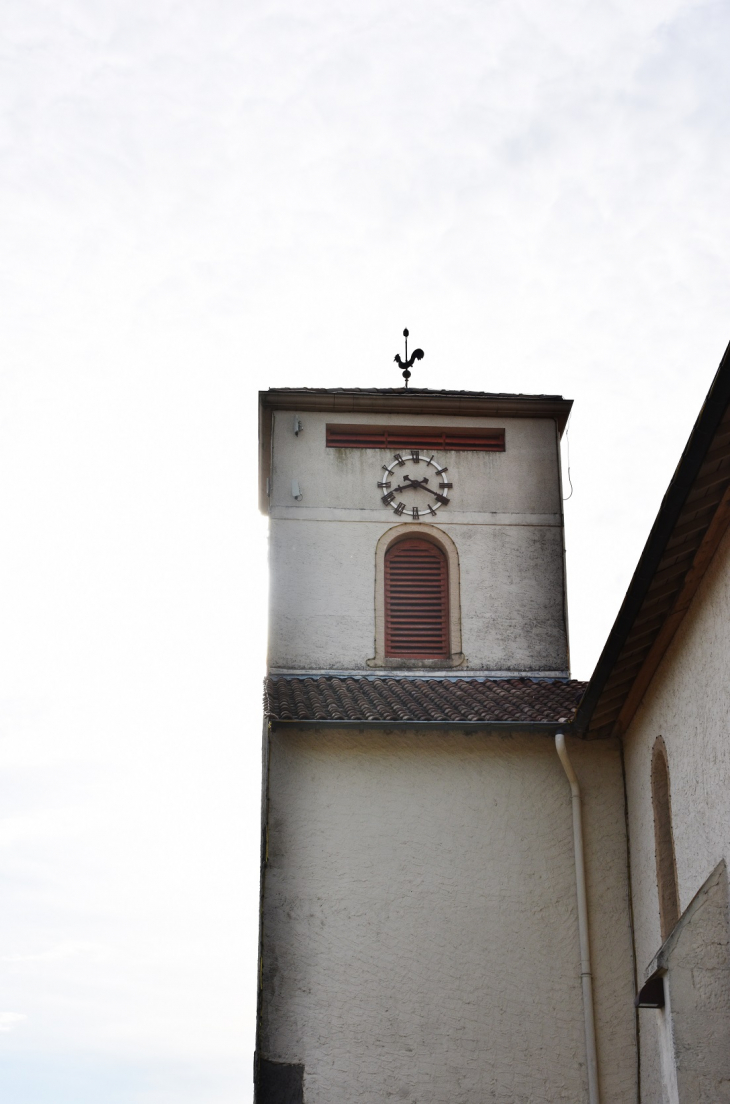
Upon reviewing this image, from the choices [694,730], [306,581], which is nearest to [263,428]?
[306,581]

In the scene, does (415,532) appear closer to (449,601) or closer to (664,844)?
(449,601)

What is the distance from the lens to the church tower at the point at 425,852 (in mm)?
14859

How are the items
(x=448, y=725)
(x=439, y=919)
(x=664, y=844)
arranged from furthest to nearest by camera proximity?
1. (x=448, y=725)
2. (x=439, y=919)
3. (x=664, y=844)

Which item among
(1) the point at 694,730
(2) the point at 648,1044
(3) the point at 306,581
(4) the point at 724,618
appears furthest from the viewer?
(3) the point at 306,581

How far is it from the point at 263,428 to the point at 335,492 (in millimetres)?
1689

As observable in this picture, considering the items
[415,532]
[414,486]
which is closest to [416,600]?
[415,532]

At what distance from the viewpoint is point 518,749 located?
16.5 meters

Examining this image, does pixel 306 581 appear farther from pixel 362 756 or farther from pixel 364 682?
pixel 362 756

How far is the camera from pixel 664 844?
1427 cm

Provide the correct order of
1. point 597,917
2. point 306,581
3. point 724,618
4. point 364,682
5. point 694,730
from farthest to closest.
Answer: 1. point 306,581
2. point 364,682
3. point 597,917
4. point 694,730
5. point 724,618

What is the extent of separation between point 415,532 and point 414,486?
795 mm

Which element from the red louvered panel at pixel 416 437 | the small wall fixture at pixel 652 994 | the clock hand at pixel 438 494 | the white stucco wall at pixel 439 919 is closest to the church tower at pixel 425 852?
the white stucco wall at pixel 439 919

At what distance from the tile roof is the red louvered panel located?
416 cm

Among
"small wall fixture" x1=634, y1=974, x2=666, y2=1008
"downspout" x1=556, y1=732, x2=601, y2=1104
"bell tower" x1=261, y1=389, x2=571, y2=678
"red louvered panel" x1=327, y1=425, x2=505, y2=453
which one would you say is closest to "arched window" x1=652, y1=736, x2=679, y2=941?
"downspout" x1=556, y1=732, x2=601, y2=1104
